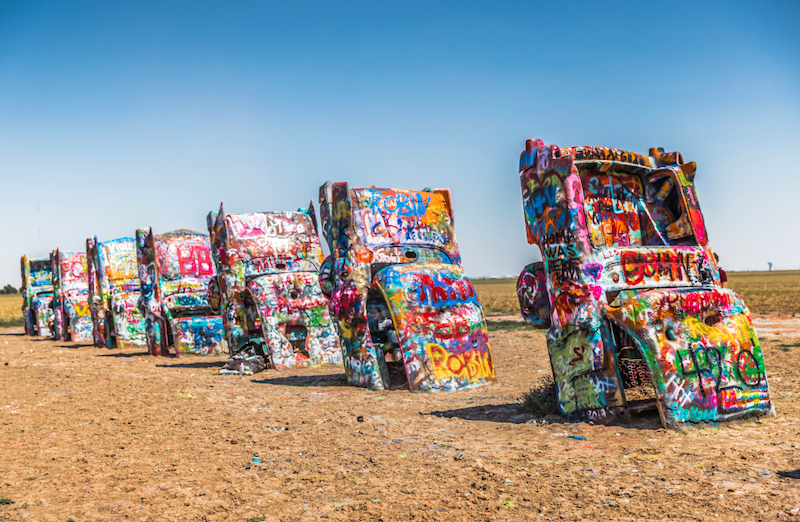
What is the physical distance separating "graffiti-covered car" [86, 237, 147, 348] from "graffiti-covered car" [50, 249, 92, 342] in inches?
146

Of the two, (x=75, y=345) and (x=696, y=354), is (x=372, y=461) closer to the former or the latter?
(x=696, y=354)

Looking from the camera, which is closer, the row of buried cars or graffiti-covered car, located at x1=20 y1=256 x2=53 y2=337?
the row of buried cars

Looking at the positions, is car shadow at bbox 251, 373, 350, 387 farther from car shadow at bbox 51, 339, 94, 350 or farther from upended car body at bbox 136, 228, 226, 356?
car shadow at bbox 51, 339, 94, 350

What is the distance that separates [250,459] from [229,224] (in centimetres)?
771

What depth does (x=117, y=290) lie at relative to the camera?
18719 mm

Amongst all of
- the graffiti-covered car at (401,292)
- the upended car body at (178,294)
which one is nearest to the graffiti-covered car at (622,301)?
the graffiti-covered car at (401,292)

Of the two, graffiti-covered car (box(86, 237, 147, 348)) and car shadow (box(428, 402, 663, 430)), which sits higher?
graffiti-covered car (box(86, 237, 147, 348))

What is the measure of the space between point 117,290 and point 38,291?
9.79 m

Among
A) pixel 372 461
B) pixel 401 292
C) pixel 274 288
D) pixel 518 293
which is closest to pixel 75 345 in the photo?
pixel 274 288

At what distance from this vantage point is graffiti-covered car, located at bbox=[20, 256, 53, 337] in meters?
25.8

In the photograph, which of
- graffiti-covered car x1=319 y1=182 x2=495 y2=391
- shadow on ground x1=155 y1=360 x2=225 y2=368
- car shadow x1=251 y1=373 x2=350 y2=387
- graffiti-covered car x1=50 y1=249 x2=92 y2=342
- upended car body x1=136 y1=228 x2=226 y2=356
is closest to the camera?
graffiti-covered car x1=319 y1=182 x2=495 y2=391

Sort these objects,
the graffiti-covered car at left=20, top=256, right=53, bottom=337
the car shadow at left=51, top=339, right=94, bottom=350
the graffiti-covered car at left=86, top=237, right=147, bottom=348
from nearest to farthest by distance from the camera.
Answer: the graffiti-covered car at left=86, top=237, right=147, bottom=348 < the car shadow at left=51, top=339, right=94, bottom=350 < the graffiti-covered car at left=20, top=256, right=53, bottom=337

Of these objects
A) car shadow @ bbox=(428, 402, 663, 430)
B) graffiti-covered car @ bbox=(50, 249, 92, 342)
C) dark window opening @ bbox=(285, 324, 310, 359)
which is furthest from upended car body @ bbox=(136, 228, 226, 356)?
car shadow @ bbox=(428, 402, 663, 430)

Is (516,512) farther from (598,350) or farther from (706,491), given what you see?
(598,350)
